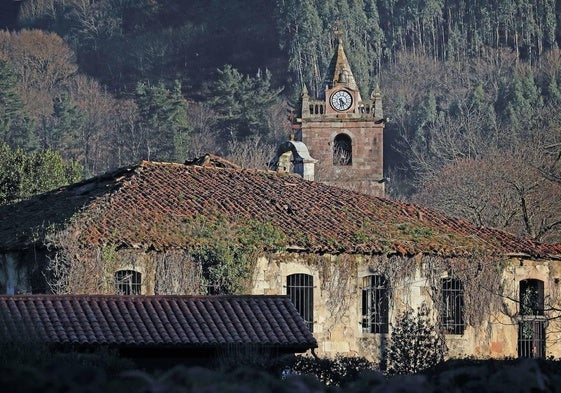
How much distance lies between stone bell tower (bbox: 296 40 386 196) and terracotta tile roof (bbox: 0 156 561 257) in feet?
71.9

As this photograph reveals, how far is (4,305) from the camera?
31266 millimetres

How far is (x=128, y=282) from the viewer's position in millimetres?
38750

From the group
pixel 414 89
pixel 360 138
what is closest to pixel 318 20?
pixel 414 89

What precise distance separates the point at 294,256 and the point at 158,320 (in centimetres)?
855

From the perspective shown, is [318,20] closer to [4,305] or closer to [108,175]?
[108,175]

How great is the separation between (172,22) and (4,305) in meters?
148

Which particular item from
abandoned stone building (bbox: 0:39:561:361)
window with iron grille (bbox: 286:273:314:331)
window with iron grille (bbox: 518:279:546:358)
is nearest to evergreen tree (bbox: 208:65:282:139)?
abandoned stone building (bbox: 0:39:561:361)

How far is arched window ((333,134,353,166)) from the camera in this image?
69.2m

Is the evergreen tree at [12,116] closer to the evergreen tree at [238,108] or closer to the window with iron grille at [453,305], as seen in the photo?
the evergreen tree at [238,108]

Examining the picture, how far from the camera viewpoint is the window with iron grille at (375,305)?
40656 millimetres

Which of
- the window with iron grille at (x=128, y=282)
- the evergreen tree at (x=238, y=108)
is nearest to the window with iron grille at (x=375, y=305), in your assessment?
the window with iron grille at (x=128, y=282)

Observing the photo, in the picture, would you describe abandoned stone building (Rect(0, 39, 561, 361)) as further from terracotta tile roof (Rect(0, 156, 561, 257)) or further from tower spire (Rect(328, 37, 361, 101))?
tower spire (Rect(328, 37, 361, 101))

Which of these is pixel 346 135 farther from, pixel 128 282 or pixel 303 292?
pixel 128 282

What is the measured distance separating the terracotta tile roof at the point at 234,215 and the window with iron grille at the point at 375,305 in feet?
2.34
